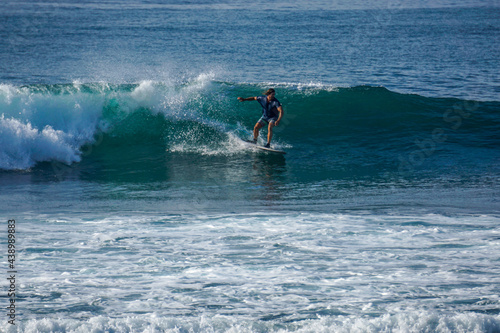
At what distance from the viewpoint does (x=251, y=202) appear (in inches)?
376

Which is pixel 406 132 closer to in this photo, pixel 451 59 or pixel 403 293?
pixel 403 293

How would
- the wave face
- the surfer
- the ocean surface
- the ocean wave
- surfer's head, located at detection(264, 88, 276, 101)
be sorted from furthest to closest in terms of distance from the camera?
1. the wave face
2. the surfer
3. surfer's head, located at detection(264, 88, 276, 101)
4. the ocean surface
5. the ocean wave

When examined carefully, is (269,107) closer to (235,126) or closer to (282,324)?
(235,126)

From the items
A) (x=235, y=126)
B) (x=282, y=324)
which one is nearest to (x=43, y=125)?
(x=235, y=126)

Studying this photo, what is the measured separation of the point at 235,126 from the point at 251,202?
23.8 ft

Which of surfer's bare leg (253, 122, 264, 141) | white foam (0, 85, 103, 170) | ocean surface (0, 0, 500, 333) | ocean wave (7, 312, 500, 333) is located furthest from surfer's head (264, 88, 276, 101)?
ocean wave (7, 312, 500, 333)

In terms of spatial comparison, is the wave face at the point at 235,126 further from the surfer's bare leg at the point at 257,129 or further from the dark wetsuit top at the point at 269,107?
the dark wetsuit top at the point at 269,107

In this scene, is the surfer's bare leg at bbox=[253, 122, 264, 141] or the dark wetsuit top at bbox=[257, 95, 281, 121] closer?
the dark wetsuit top at bbox=[257, 95, 281, 121]

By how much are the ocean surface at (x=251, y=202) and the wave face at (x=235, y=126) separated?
7 centimetres

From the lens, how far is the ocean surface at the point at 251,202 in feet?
17.9

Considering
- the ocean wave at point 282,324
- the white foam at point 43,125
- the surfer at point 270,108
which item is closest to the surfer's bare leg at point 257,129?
the surfer at point 270,108

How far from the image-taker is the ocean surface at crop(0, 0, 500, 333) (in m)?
5.46

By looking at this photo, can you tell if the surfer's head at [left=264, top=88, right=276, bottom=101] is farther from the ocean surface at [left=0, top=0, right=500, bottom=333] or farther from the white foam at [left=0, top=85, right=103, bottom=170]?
the white foam at [left=0, top=85, right=103, bottom=170]

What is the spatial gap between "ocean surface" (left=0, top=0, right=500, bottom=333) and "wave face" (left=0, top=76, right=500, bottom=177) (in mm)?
73
